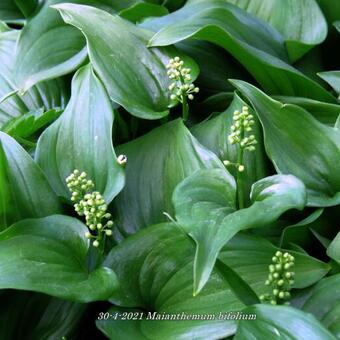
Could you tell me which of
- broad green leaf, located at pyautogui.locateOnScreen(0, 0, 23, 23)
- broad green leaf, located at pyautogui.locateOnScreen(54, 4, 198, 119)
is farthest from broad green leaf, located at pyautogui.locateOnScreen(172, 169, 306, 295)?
broad green leaf, located at pyautogui.locateOnScreen(0, 0, 23, 23)

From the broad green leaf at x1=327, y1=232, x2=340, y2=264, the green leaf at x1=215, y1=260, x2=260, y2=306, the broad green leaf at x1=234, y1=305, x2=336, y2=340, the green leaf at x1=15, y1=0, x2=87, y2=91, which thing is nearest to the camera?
the broad green leaf at x1=234, y1=305, x2=336, y2=340

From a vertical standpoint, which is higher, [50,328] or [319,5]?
[319,5]

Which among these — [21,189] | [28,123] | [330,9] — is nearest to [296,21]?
[330,9]

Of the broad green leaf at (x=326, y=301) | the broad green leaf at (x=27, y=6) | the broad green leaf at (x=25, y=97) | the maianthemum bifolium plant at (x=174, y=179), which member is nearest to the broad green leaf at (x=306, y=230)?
the maianthemum bifolium plant at (x=174, y=179)

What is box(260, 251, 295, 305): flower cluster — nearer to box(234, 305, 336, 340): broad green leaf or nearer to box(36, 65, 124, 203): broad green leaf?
box(234, 305, 336, 340): broad green leaf

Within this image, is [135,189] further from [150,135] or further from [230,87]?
[230,87]

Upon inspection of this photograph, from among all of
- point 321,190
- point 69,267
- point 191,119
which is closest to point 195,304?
point 69,267

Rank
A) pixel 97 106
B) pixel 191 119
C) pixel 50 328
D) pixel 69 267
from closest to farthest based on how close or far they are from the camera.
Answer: pixel 69 267 < pixel 50 328 < pixel 97 106 < pixel 191 119
